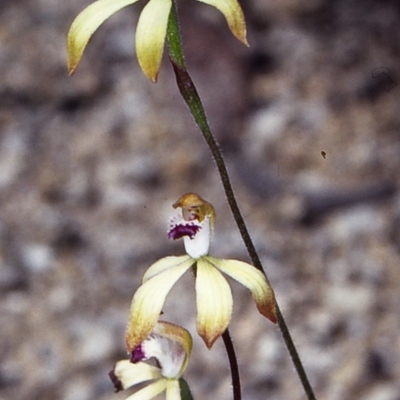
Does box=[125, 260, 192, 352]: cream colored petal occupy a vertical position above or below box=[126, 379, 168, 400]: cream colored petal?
above

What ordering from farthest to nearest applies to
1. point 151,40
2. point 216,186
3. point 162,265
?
point 216,186 < point 162,265 < point 151,40

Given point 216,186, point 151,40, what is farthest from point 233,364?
point 216,186

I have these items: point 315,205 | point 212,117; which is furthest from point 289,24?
point 315,205

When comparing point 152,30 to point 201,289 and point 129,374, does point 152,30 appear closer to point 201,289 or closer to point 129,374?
point 201,289

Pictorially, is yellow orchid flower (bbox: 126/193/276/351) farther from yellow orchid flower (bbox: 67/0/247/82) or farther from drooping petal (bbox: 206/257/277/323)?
yellow orchid flower (bbox: 67/0/247/82)

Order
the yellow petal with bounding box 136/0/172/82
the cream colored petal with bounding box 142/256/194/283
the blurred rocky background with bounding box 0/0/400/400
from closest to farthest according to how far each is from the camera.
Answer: the yellow petal with bounding box 136/0/172/82 < the cream colored petal with bounding box 142/256/194/283 < the blurred rocky background with bounding box 0/0/400/400

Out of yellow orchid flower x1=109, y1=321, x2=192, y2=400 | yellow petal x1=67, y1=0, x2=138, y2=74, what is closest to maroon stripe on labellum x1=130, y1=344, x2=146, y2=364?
yellow orchid flower x1=109, y1=321, x2=192, y2=400
